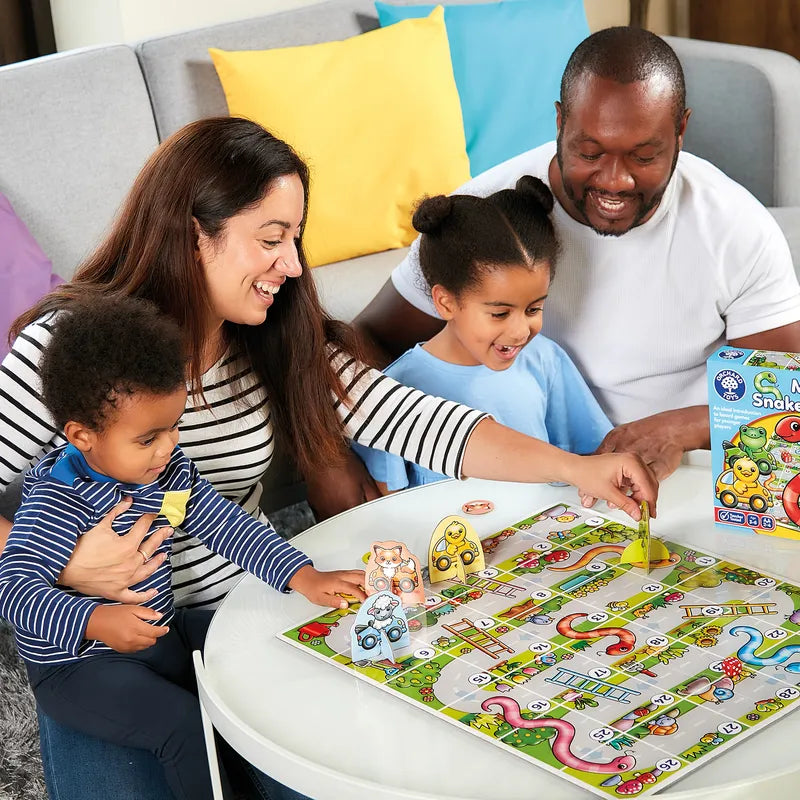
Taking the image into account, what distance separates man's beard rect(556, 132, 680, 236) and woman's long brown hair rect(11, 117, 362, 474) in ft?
1.49

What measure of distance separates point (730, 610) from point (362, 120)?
5.44 feet

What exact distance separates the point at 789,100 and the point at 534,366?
136 cm

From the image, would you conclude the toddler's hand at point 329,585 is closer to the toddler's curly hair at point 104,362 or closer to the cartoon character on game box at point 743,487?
the toddler's curly hair at point 104,362

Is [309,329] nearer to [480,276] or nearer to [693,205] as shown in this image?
Result: [480,276]

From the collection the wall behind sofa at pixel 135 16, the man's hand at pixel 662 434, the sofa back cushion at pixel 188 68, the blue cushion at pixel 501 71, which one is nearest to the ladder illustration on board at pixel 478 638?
the man's hand at pixel 662 434

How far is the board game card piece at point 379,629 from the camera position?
3.40 ft

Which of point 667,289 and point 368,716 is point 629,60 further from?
point 368,716

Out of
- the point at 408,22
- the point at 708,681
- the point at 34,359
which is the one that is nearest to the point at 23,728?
the point at 34,359

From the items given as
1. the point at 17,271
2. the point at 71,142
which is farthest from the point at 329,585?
the point at 71,142

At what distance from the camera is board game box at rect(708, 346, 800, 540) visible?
1.19 meters

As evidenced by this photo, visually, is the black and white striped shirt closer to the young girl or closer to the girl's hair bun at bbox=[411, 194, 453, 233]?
the young girl

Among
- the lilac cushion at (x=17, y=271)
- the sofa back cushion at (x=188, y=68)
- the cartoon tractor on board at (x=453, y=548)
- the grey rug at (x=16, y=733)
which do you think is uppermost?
the sofa back cushion at (x=188, y=68)

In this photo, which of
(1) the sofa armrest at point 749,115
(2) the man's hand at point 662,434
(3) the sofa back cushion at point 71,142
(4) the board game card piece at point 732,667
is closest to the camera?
(4) the board game card piece at point 732,667

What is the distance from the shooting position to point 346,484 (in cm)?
169
